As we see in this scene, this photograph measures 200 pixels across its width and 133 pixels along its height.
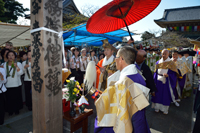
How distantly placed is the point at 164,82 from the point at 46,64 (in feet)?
12.2

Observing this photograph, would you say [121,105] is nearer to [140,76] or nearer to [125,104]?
[125,104]

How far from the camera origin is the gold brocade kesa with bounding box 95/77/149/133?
1.53 meters

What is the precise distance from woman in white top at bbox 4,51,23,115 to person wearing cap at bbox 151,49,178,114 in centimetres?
438

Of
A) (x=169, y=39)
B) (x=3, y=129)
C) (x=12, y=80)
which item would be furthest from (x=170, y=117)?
(x=169, y=39)

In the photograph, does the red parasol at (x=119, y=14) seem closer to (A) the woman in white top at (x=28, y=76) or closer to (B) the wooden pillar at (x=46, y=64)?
(B) the wooden pillar at (x=46, y=64)

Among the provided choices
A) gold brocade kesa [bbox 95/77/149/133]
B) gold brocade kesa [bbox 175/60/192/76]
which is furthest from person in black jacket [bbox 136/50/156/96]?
gold brocade kesa [bbox 175/60/192/76]

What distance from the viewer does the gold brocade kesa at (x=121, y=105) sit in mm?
1529

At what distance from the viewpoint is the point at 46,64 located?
1862mm

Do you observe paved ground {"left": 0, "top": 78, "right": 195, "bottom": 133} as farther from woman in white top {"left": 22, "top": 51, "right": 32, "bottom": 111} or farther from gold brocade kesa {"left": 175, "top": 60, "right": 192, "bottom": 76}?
gold brocade kesa {"left": 175, "top": 60, "right": 192, "bottom": 76}

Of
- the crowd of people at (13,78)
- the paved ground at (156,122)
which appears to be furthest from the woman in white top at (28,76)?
the paved ground at (156,122)

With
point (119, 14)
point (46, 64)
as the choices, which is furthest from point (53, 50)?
point (119, 14)

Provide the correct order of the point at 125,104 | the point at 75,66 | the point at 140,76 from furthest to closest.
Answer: the point at 75,66 → the point at 140,76 → the point at 125,104

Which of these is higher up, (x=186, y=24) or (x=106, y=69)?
(x=186, y=24)

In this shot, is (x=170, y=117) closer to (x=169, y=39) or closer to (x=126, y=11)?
(x=126, y=11)
